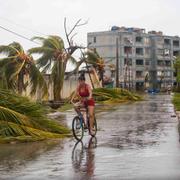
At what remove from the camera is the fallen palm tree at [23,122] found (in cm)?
1258

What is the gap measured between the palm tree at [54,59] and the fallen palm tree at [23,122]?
19.6 metres

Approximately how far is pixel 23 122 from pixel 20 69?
12767 mm

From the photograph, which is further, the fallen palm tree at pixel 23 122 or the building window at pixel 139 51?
the building window at pixel 139 51

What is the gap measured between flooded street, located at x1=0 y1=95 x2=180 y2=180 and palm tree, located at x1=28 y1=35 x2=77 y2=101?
1952cm

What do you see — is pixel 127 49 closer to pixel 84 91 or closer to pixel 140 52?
pixel 140 52

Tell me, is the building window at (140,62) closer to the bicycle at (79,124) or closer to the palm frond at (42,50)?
the palm frond at (42,50)

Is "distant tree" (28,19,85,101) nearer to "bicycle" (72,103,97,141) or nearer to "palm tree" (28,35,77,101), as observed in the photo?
"palm tree" (28,35,77,101)

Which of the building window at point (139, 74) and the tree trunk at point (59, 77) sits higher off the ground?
the building window at point (139, 74)

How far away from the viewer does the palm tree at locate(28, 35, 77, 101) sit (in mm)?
33594

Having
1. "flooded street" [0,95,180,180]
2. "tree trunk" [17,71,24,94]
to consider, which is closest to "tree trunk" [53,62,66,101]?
"tree trunk" [17,71,24,94]

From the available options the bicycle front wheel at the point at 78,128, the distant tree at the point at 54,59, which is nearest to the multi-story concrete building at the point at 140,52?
the distant tree at the point at 54,59

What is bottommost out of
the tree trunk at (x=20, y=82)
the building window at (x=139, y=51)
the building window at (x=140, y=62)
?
the tree trunk at (x=20, y=82)

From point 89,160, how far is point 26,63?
17.2m

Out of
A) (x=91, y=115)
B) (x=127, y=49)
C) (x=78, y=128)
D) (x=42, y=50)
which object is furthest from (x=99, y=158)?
(x=127, y=49)
